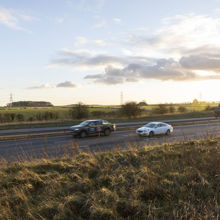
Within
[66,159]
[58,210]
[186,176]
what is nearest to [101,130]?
[66,159]

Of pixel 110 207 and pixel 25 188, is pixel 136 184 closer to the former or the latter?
pixel 110 207

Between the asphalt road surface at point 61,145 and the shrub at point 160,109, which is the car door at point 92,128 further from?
the shrub at point 160,109

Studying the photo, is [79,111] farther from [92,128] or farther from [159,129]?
[159,129]

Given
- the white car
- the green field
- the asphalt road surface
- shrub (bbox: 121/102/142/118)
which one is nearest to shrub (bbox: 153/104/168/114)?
shrub (bbox: 121/102/142/118)

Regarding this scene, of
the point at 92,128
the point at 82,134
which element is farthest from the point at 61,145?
the point at 92,128

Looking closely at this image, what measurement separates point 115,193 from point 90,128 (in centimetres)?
1527

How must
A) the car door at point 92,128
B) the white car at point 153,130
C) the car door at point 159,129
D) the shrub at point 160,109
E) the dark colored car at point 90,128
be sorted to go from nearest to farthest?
the dark colored car at point 90,128
the white car at point 153,130
the car door at point 92,128
the car door at point 159,129
the shrub at point 160,109

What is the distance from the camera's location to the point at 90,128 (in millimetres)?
19891

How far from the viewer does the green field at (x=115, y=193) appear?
4.11 metres

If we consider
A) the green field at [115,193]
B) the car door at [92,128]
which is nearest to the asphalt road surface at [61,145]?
the car door at [92,128]

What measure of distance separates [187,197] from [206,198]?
1.35 feet

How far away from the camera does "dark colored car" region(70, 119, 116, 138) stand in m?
19.3

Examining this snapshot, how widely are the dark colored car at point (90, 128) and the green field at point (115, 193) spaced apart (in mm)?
11877

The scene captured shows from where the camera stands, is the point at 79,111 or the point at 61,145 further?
the point at 79,111
